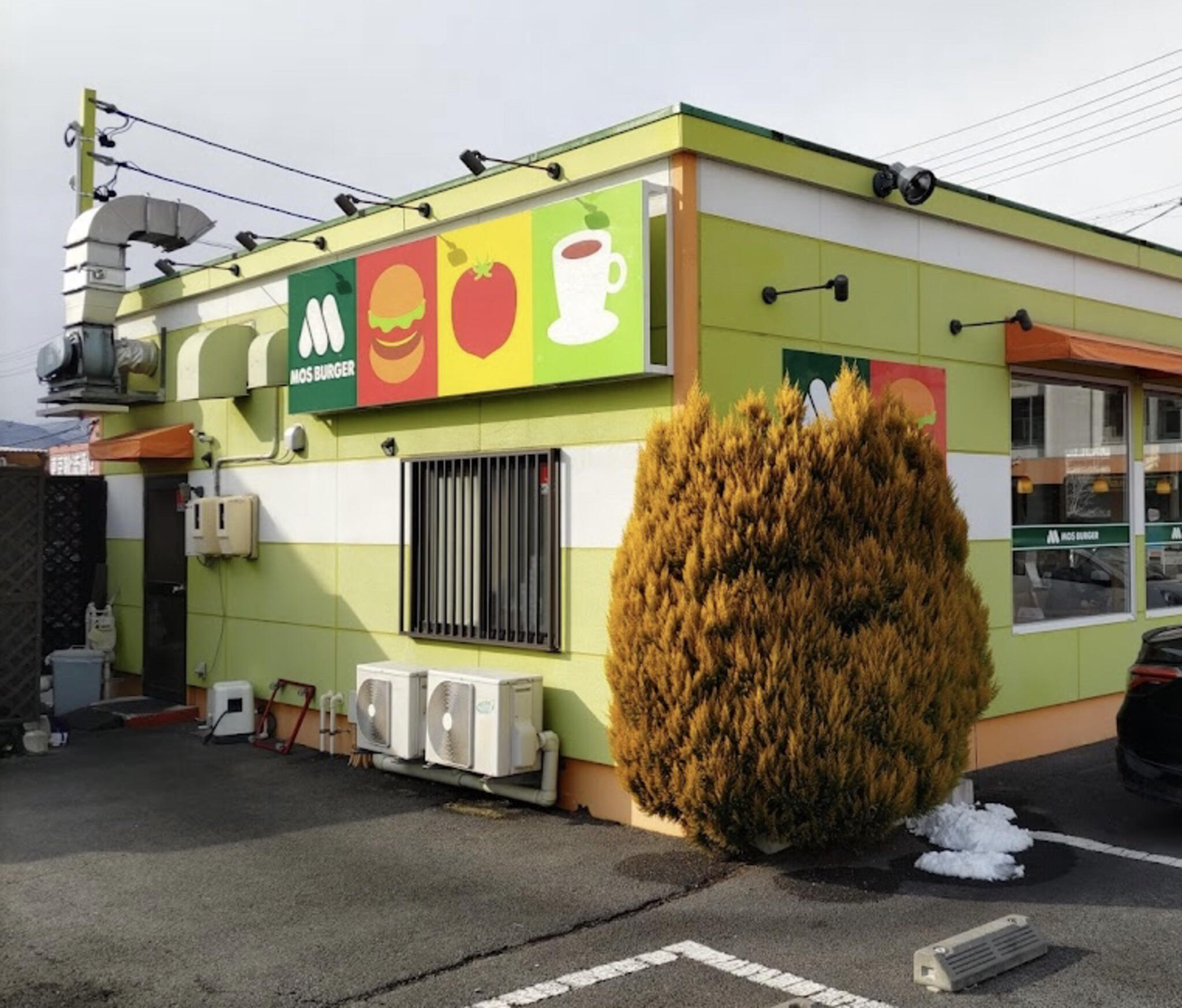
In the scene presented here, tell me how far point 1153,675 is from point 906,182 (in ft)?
11.4

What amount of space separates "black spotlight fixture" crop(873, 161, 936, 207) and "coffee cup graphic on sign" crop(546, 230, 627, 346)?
209cm

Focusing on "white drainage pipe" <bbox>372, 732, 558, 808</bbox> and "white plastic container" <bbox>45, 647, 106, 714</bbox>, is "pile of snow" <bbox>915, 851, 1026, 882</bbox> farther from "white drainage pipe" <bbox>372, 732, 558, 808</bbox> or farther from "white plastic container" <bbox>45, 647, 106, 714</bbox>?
"white plastic container" <bbox>45, 647, 106, 714</bbox>

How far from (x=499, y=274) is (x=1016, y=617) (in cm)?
457

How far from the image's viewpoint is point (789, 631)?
579 cm

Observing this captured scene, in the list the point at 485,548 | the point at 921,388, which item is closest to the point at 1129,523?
the point at 921,388

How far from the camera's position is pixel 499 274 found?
7527mm

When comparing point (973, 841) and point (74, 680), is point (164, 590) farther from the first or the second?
point (973, 841)

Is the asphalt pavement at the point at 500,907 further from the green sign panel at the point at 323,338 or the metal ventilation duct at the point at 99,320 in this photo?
the metal ventilation duct at the point at 99,320

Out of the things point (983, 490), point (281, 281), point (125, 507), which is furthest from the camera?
point (125, 507)

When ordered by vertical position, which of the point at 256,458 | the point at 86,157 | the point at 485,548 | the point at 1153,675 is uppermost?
the point at 86,157

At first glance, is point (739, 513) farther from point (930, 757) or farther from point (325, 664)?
point (325, 664)

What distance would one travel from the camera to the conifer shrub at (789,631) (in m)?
5.73

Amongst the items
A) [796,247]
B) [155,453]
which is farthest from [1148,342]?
[155,453]

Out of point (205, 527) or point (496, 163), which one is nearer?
point (496, 163)
